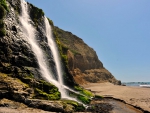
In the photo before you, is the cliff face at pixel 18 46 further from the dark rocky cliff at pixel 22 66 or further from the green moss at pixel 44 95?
the green moss at pixel 44 95

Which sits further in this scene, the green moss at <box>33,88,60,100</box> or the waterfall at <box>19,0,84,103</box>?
the waterfall at <box>19,0,84,103</box>

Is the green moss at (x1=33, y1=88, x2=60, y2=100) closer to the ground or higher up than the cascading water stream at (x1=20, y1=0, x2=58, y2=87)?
closer to the ground

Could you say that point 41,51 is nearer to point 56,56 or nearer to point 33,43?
point 33,43

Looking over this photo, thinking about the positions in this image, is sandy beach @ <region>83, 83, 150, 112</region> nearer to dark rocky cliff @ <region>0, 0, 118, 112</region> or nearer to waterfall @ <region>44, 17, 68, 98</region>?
dark rocky cliff @ <region>0, 0, 118, 112</region>

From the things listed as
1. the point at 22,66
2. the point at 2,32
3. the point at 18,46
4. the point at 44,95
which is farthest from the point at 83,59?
the point at 44,95

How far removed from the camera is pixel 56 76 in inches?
977

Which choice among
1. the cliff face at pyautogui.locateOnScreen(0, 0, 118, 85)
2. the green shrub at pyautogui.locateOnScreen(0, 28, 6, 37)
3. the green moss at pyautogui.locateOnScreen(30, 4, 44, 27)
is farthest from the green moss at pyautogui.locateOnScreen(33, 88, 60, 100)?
the green moss at pyautogui.locateOnScreen(30, 4, 44, 27)

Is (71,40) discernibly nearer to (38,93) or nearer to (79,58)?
(79,58)

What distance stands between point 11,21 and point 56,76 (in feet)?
33.7

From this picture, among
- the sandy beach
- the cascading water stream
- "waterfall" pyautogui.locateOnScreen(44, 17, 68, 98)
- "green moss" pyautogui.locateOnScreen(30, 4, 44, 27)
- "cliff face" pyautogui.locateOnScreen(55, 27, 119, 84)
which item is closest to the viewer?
the cascading water stream

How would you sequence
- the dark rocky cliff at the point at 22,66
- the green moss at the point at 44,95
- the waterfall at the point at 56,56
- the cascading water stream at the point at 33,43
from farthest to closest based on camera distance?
the waterfall at the point at 56,56
the cascading water stream at the point at 33,43
the green moss at the point at 44,95
the dark rocky cliff at the point at 22,66

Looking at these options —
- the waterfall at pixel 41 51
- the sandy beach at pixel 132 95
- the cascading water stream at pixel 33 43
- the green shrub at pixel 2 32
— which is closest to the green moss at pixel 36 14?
the waterfall at pixel 41 51

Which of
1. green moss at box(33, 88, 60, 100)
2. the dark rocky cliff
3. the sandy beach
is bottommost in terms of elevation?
the sandy beach

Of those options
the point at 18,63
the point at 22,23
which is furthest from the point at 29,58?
the point at 22,23
